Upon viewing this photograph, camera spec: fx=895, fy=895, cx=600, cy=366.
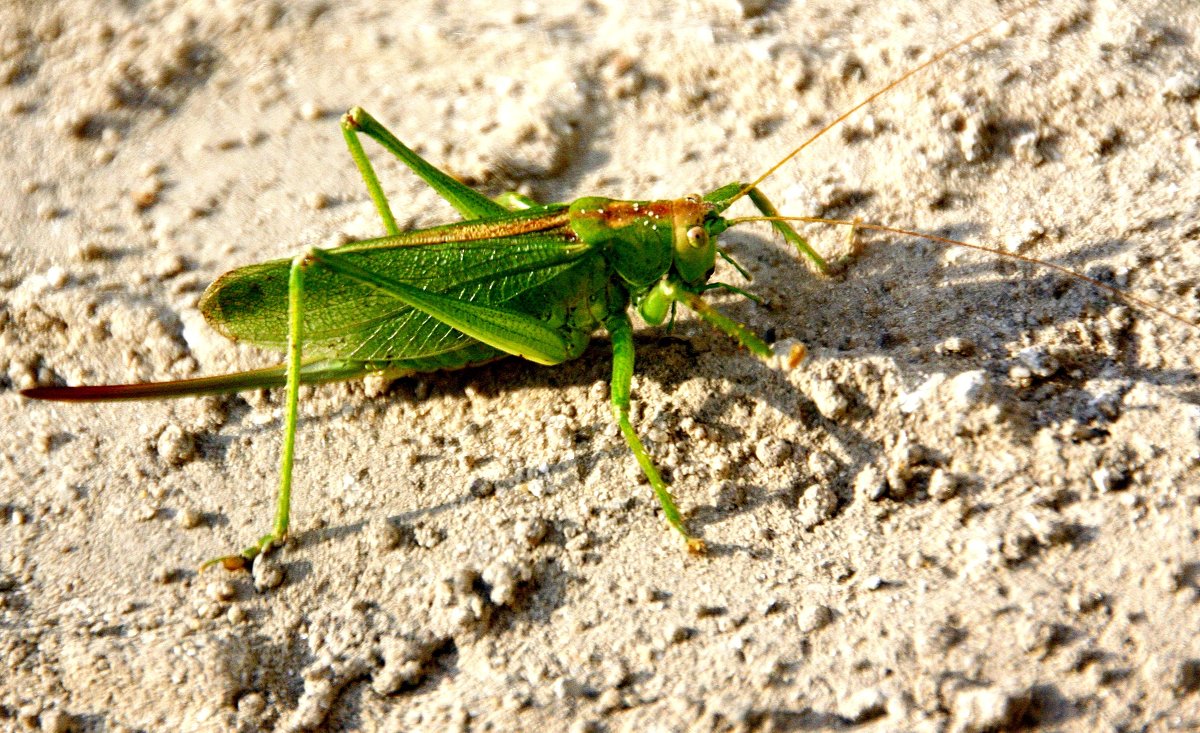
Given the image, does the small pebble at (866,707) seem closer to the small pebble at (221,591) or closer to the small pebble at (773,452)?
the small pebble at (773,452)

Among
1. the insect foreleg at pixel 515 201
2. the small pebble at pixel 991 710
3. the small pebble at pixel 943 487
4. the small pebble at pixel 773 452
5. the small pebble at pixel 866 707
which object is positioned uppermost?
the insect foreleg at pixel 515 201

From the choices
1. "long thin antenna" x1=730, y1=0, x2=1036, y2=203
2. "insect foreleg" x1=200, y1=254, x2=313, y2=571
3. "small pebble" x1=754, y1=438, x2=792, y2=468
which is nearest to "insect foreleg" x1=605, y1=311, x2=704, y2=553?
"small pebble" x1=754, y1=438, x2=792, y2=468

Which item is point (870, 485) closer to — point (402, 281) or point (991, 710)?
point (991, 710)

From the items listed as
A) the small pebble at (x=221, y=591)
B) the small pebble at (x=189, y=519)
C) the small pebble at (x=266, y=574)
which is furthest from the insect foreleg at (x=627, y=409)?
the small pebble at (x=189, y=519)

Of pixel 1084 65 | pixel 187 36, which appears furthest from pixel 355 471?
pixel 1084 65

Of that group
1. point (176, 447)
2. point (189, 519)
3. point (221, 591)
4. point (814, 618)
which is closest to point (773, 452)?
point (814, 618)

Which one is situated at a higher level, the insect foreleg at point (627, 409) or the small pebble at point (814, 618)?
the insect foreleg at point (627, 409)

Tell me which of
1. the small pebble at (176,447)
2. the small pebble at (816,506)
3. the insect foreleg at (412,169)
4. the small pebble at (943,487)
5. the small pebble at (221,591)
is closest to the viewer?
the small pebble at (943,487)

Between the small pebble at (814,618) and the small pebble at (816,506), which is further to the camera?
the small pebble at (816,506)

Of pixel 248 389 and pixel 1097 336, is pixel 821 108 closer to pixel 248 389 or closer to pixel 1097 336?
pixel 1097 336
